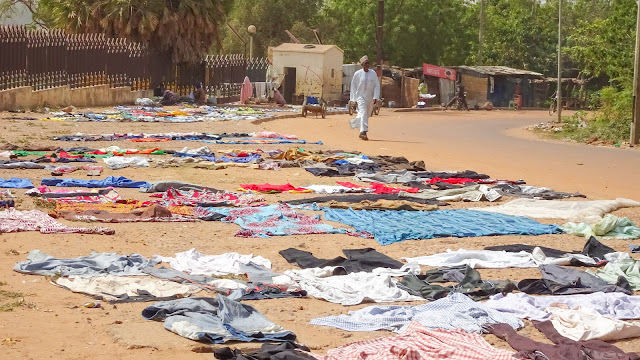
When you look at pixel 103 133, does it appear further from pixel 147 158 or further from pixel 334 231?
pixel 334 231

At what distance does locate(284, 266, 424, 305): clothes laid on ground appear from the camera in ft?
23.3

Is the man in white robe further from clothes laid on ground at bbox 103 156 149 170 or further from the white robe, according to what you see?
clothes laid on ground at bbox 103 156 149 170

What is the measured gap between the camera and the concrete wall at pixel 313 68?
1752 inches

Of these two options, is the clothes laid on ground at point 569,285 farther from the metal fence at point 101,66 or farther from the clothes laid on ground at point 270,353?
the metal fence at point 101,66

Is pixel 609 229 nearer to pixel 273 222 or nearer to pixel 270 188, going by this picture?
pixel 273 222

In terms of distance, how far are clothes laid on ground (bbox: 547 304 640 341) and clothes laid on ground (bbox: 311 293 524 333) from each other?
0.28 m

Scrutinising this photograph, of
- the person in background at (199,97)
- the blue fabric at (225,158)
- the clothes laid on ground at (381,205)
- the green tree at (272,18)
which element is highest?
the green tree at (272,18)

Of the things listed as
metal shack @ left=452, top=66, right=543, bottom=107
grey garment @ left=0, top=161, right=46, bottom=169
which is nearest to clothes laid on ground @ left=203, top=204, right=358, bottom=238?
grey garment @ left=0, top=161, right=46, bottom=169

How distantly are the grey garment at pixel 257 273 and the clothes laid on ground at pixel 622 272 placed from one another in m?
2.76

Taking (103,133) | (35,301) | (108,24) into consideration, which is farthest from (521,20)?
(35,301)

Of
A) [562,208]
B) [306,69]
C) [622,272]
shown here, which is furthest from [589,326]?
[306,69]

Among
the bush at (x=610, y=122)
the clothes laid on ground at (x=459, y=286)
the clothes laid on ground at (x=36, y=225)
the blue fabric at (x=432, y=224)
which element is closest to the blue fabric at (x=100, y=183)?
the clothes laid on ground at (x=36, y=225)

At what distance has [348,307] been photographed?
695 cm

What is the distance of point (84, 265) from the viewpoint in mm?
7641
